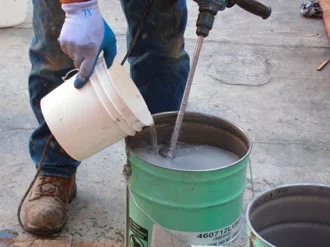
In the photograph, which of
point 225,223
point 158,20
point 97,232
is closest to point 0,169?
point 97,232

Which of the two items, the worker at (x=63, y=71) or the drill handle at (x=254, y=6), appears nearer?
the drill handle at (x=254, y=6)

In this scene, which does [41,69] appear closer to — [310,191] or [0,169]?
[0,169]

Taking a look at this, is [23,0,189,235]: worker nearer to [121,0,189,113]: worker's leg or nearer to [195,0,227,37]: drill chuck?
[121,0,189,113]: worker's leg

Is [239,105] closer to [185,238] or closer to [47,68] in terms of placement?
[47,68]

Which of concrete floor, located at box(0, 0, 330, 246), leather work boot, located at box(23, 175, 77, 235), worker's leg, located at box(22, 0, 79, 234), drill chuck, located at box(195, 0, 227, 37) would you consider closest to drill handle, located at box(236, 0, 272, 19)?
drill chuck, located at box(195, 0, 227, 37)

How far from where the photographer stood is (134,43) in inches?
84.5

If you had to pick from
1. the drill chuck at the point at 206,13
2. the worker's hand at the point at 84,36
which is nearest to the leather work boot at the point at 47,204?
the worker's hand at the point at 84,36

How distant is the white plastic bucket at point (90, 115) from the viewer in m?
1.65

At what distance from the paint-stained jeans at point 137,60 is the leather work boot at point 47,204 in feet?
0.13

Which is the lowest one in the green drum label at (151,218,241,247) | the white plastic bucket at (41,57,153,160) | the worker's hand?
the green drum label at (151,218,241,247)

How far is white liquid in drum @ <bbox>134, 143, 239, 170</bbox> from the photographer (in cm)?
181

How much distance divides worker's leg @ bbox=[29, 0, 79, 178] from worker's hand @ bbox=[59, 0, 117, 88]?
1.28 ft

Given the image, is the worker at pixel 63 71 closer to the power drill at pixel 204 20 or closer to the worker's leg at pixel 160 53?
the worker's leg at pixel 160 53

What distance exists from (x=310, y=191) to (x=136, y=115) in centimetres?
53
